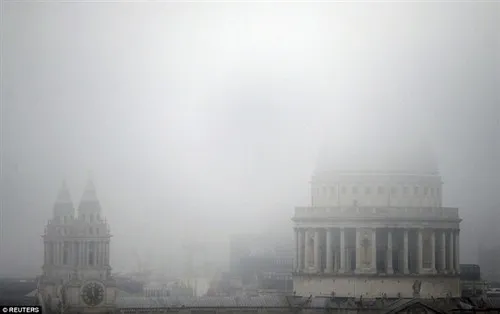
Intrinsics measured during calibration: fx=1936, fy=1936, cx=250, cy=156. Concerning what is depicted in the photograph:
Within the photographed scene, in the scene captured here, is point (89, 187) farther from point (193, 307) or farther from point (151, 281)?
point (151, 281)

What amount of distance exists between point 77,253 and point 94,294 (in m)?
8.68

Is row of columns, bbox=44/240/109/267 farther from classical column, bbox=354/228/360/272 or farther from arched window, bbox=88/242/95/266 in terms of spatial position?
classical column, bbox=354/228/360/272

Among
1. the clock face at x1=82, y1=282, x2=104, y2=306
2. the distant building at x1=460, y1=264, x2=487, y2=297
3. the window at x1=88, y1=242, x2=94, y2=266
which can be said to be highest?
the window at x1=88, y1=242, x2=94, y2=266

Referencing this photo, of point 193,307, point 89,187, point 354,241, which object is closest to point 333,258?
point 354,241

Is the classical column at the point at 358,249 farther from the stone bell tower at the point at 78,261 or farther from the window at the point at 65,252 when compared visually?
the window at the point at 65,252

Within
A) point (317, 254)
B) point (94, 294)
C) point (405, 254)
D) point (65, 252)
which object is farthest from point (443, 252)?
point (65, 252)

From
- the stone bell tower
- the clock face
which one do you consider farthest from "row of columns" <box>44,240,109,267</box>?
the clock face

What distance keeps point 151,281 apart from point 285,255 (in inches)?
489

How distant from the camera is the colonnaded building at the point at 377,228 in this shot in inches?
4272

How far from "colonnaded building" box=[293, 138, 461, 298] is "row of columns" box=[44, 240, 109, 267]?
43.2ft

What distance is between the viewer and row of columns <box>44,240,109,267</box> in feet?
376

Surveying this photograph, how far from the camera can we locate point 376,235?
359 feet

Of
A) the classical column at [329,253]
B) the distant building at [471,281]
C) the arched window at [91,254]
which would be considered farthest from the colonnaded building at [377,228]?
the arched window at [91,254]

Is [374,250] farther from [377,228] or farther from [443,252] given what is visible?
[443,252]
